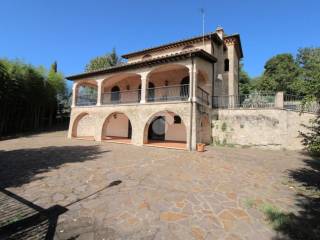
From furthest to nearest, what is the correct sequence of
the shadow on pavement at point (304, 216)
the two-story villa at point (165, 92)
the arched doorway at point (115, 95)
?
the arched doorway at point (115, 95), the two-story villa at point (165, 92), the shadow on pavement at point (304, 216)

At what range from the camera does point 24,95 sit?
69.1ft

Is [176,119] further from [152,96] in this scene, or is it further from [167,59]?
[167,59]

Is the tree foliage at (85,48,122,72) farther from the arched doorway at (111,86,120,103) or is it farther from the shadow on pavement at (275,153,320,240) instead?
the shadow on pavement at (275,153,320,240)

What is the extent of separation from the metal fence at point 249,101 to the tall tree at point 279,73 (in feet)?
56.6

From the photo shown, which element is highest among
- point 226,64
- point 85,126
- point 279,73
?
point 279,73

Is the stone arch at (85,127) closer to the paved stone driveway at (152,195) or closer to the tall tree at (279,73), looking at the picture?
the paved stone driveway at (152,195)

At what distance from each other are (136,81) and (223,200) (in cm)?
1489

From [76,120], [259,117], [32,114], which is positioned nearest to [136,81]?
[76,120]

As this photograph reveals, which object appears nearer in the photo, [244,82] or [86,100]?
[86,100]

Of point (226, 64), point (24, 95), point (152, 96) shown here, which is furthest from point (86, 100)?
point (226, 64)

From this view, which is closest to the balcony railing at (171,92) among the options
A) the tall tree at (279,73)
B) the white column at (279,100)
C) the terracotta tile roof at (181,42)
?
the terracotta tile roof at (181,42)

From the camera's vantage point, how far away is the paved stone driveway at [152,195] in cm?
339

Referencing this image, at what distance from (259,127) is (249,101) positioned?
2.48 meters

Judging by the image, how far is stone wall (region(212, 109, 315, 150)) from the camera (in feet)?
41.0
